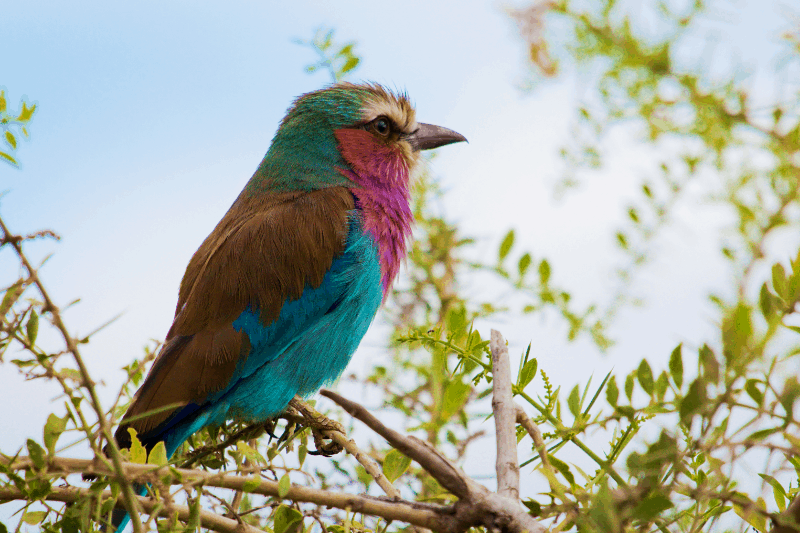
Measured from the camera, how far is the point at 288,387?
290cm

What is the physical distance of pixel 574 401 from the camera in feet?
4.99

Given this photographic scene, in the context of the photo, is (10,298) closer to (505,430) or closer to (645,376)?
(505,430)

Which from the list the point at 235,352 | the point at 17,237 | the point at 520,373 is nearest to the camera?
the point at 17,237

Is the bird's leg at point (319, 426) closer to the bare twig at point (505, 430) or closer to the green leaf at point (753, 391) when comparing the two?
the bare twig at point (505, 430)

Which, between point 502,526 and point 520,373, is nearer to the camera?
point 502,526

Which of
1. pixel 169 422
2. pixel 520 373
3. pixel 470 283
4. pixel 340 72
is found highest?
pixel 340 72

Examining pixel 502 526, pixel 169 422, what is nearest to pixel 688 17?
pixel 502 526

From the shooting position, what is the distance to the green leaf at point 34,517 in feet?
5.20

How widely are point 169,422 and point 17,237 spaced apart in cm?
148

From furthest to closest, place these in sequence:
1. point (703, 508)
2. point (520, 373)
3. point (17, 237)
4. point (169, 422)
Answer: point (169, 422) → point (520, 373) → point (703, 508) → point (17, 237)

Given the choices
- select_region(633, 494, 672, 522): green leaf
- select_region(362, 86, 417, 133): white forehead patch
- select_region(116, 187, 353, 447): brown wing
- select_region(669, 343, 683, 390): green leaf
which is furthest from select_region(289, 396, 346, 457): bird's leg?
select_region(633, 494, 672, 522): green leaf

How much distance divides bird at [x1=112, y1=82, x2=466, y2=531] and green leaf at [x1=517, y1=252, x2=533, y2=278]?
62 centimetres

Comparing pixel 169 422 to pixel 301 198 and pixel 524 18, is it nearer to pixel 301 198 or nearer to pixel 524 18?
pixel 301 198

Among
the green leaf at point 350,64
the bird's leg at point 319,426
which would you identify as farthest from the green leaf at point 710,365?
the green leaf at point 350,64
